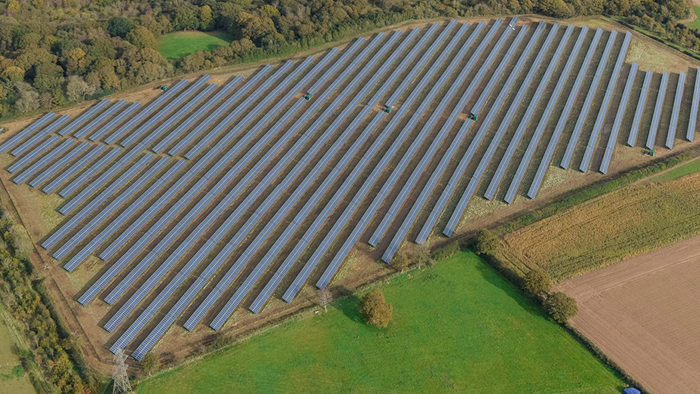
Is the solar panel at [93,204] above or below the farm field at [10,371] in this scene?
above

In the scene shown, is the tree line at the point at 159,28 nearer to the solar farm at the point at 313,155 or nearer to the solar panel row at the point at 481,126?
the solar farm at the point at 313,155

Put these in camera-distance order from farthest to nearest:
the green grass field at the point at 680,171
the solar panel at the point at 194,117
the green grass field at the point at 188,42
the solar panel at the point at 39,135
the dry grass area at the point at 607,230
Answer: the green grass field at the point at 188,42 < the solar panel at the point at 194,117 < the solar panel at the point at 39,135 < the green grass field at the point at 680,171 < the dry grass area at the point at 607,230

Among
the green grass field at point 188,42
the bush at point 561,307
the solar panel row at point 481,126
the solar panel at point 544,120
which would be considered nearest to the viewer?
the bush at point 561,307

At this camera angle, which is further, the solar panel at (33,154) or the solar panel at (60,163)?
the solar panel at (33,154)

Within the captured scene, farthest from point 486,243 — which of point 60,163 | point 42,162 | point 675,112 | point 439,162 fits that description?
point 42,162

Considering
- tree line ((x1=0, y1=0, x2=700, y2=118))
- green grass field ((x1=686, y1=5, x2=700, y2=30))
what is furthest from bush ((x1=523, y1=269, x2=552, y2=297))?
green grass field ((x1=686, y1=5, x2=700, y2=30))

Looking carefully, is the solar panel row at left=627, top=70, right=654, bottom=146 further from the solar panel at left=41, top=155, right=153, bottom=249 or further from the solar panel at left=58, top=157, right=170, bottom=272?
the solar panel at left=41, top=155, right=153, bottom=249

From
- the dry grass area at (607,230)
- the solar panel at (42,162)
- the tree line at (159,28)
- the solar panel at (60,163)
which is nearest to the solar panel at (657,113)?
the dry grass area at (607,230)

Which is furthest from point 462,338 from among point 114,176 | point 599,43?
point 599,43
